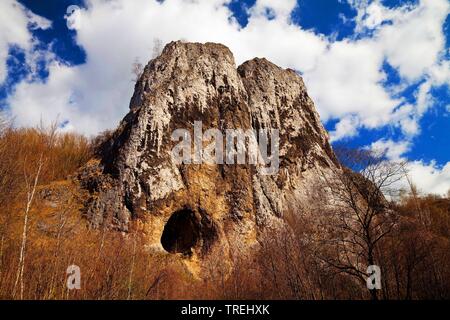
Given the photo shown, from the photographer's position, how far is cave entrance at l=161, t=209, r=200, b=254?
987 inches

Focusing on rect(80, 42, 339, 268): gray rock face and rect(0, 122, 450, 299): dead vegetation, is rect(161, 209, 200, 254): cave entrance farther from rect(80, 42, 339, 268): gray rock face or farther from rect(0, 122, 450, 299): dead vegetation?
rect(0, 122, 450, 299): dead vegetation

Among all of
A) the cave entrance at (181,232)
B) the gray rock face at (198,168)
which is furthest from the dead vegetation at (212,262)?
the cave entrance at (181,232)

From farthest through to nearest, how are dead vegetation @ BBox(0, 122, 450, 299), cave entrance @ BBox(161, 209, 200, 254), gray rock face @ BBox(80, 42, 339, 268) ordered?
cave entrance @ BBox(161, 209, 200, 254) → gray rock face @ BBox(80, 42, 339, 268) → dead vegetation @ BBox(0, 122, 450, 299)

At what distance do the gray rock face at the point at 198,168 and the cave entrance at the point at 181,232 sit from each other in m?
0.07

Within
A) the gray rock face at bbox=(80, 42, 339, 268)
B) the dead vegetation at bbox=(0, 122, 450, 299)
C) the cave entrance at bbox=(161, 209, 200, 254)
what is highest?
the gray rock face at bbox=(80, 42, 339, 268)

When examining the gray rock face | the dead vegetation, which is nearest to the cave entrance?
the gray rock face

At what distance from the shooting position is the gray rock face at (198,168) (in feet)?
79.0

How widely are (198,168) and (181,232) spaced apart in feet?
16.0

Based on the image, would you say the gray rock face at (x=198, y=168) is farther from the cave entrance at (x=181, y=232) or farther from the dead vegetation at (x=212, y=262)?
the dead vegetation at (x=212, y=262)

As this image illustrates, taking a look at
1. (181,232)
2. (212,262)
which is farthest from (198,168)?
(212,262)

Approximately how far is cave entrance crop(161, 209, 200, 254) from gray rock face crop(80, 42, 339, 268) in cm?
7

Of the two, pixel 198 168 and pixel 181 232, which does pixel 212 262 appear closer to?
pixel 181 232

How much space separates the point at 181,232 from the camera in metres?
26.1
